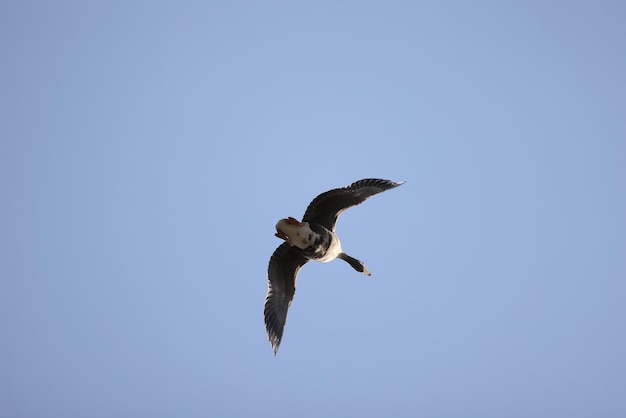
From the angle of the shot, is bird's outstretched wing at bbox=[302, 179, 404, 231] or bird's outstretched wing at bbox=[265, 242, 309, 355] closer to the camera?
bird's outstretched wing at bbox=[302, 179, 404, 231]

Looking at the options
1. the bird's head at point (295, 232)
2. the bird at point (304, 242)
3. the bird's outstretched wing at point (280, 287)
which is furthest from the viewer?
the bird's outstretched wing at point (280, 287)

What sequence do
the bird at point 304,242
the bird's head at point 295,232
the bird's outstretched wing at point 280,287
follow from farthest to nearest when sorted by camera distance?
the bird's outstretched wing at point 280,287 → the bird at point 304,242 → the bird's head at point 295,232

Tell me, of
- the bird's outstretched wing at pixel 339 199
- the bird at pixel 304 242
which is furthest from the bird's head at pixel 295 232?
the bird's outstretched wing at pixel 339 199

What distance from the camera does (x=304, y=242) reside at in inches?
498

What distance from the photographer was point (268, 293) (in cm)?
1348

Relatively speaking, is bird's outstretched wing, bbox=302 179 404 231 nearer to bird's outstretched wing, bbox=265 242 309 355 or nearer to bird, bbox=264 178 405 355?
bird, bbox=264 178 405 355

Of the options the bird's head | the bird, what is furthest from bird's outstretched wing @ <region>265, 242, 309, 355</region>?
the bird's head

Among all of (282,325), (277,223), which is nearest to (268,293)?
(282,325)

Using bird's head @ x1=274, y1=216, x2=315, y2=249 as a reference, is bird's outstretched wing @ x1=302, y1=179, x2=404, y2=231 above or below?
above

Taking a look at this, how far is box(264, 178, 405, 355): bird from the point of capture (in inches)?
495

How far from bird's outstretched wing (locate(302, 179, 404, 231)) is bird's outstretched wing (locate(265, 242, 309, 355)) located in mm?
976

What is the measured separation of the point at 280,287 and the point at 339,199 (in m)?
2.58

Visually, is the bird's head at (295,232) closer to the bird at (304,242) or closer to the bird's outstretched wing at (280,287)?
the bird at (304,242)

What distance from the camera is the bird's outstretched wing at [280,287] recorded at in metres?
13.4
